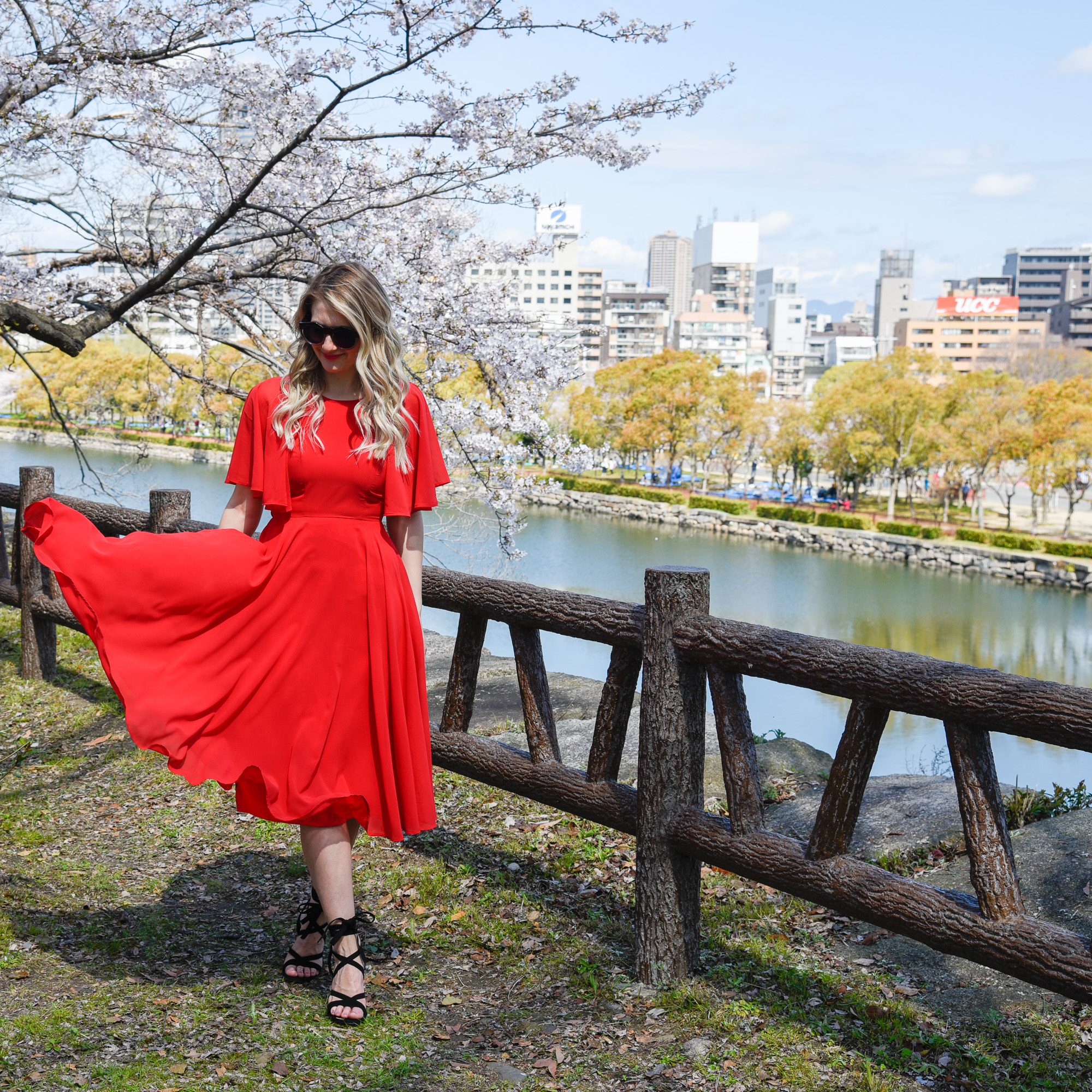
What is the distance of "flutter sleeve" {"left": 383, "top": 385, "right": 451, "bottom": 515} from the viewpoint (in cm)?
256

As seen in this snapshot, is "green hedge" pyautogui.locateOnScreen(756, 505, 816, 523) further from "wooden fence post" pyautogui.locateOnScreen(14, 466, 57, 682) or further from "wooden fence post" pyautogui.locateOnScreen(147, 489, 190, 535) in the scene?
"wooden fence post" pyautogui.locateOnScreen(147, 489, 190, 535)

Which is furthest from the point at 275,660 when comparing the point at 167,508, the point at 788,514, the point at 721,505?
the point at 721,505

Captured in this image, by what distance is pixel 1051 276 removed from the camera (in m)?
136

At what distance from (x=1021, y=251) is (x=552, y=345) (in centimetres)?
15079

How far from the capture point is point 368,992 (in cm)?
273

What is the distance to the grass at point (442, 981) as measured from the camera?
7.69 ft

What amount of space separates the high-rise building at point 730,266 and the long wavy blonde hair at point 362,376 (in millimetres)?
156174

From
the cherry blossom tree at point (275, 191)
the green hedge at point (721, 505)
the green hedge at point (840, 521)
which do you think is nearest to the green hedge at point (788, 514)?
the green hedge at point (840, 521)

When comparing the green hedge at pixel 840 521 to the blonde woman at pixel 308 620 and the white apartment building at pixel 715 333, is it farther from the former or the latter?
the white apartment building at pixel 715 333

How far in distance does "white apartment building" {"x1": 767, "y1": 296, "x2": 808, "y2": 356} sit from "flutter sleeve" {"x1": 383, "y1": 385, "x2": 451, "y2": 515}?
156637 mm

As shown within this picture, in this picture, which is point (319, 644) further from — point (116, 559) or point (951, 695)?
point (951, 695)

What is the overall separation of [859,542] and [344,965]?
38.2 metres

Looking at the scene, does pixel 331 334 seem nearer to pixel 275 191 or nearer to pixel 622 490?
pixel 275 191

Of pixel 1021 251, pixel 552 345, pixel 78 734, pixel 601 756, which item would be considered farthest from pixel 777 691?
pixel 1021 251
